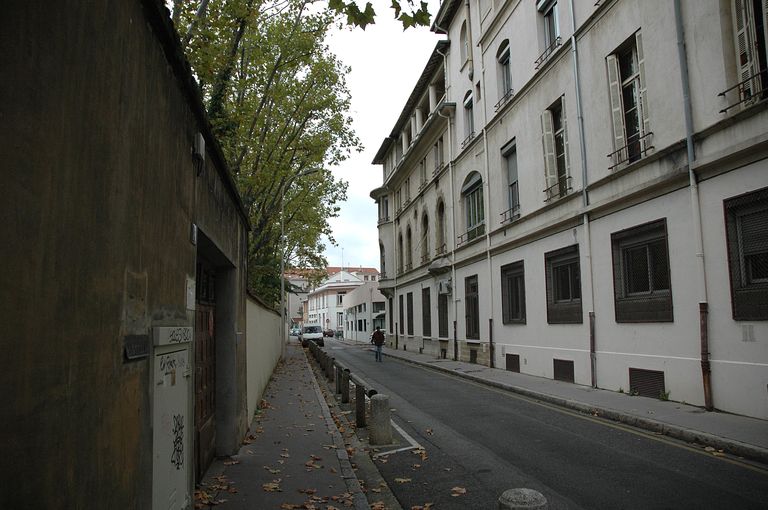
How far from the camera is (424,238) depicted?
109 feet

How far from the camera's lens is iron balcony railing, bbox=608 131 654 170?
1243 cm

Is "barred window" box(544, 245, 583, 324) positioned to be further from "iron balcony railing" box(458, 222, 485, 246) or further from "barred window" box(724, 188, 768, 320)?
"iron balcony railing" box(458, 222, 485, 246)

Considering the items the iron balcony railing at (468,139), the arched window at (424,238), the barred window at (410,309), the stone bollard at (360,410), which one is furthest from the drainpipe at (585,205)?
the barred window at (410,309)

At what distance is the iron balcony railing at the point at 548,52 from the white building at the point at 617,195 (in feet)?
0.49

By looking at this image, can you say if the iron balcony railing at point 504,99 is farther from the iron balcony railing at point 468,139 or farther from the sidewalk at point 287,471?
the sidewalk at point 287,471

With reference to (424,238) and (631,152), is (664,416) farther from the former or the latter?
(424,238)

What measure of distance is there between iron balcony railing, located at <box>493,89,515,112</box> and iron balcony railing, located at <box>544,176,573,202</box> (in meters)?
4.50

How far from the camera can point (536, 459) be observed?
24.5ft

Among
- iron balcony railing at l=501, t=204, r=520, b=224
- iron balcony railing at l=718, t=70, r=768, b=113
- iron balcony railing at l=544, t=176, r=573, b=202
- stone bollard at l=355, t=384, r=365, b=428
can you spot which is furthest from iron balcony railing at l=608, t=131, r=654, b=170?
stone bollard at l=355, t=384, r=365, b=428

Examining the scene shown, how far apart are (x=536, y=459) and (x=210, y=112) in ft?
30.2

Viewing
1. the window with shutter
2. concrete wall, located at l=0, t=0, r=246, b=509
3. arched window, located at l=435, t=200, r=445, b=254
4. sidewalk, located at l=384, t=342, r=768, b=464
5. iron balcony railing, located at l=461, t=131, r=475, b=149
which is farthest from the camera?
arched window, located at l=435, t=200, r=445, b=254

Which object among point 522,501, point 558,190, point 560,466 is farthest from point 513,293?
point 522,501

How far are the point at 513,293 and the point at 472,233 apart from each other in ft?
17.0

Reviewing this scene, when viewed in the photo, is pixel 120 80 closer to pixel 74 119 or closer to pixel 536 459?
pixel 74 119
